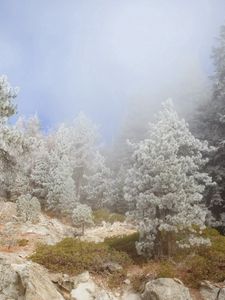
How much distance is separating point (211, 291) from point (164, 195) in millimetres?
4838

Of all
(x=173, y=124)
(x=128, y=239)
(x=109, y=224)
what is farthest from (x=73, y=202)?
(x=173, y=124)

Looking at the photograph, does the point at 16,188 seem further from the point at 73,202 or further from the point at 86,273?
the point at 86,273

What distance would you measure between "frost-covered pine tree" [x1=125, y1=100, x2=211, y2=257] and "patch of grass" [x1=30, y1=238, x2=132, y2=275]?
135 centimetres

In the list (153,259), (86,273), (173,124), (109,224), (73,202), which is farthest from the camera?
(73,202)

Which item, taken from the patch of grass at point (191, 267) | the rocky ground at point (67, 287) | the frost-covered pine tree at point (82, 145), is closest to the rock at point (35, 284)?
the rocky ground at point (67, 287)

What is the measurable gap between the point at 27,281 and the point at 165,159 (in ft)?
29.3

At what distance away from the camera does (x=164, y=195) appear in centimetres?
1900

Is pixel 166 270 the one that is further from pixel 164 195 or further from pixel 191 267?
pixel 164 195

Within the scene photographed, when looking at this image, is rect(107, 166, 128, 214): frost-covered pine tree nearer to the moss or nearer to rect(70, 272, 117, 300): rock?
the moss

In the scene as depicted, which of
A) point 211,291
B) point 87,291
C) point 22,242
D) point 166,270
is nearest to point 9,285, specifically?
point 87,291

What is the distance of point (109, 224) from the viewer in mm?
32062

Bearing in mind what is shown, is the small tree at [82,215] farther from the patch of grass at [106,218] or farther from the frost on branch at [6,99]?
the frost on branch at [6,99]

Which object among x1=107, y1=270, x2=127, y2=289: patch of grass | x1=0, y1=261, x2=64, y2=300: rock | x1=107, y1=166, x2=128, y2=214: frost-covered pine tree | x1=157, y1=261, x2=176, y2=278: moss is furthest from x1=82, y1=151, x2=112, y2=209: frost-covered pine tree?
x1=0, y1=261, x2=64, y2=300: rock

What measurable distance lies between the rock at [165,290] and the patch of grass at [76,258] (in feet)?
9.78
